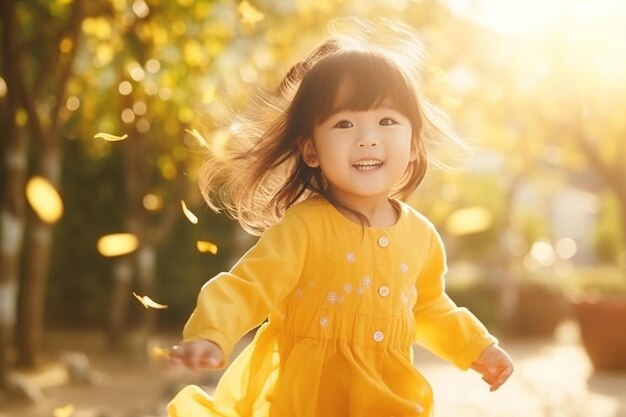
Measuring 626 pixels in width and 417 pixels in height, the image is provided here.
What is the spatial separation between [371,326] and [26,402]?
21.1ft

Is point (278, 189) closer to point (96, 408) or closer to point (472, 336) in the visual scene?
point (472, 336)

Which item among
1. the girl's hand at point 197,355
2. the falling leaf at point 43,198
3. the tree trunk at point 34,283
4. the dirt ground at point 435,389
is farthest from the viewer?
the tree trunk at point 34,283

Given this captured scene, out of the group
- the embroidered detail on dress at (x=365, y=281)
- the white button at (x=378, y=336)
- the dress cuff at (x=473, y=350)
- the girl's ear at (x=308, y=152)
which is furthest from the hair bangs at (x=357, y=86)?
the dress cuff at (x=473, y=350)

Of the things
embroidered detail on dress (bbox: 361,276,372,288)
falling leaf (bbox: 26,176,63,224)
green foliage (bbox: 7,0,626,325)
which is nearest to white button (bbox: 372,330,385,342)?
embroidered detail on dress (bbox: 361,276,372,288)

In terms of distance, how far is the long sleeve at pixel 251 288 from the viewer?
2676 mm

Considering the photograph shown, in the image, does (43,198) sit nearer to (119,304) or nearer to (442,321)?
(119,304)

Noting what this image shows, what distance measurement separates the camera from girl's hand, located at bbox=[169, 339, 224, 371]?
2508 mm

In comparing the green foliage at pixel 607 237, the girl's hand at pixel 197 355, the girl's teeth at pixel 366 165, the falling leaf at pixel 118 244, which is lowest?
the girl's hand at pixel 197 355

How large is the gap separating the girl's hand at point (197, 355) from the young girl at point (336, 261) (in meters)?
0.22

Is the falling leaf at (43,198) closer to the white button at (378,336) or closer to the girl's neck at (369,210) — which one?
the girl's neck at (369,210)

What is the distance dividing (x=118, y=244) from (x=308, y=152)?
10.1m

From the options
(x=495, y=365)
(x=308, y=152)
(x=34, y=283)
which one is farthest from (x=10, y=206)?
(x=495, y=365)

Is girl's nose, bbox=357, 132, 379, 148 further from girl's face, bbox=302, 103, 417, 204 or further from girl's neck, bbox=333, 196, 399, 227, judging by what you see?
girl's neck, bbox=333, 196, 399, 227

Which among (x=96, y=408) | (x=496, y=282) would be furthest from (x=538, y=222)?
(x=96, y=408)
